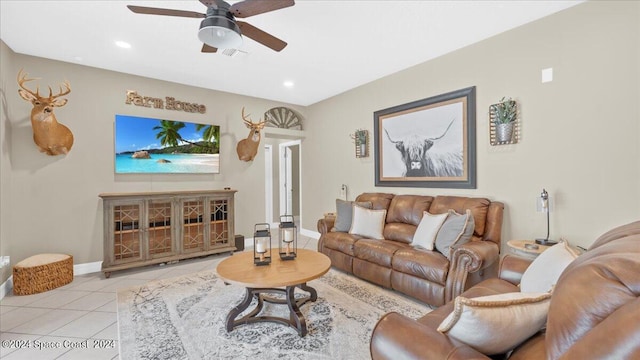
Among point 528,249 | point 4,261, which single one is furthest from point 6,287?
point 528,249

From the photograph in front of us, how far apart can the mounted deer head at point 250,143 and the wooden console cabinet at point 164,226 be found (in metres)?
0.80

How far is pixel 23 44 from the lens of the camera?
3.15 metres

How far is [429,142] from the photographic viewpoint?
367 centimetres

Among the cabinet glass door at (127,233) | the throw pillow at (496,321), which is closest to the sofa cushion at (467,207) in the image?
the throw pillow at (496,321)

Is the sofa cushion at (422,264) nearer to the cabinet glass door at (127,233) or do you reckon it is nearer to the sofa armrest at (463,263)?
the sofa armrest at (463,263)

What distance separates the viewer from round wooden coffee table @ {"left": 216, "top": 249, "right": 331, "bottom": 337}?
2.08 meters

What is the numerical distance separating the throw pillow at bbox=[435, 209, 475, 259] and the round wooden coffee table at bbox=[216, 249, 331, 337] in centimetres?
114

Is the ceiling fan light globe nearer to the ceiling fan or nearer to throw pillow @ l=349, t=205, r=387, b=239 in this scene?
the ceiling fan

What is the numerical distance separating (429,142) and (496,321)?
294cm

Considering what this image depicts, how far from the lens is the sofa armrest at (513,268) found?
1.99 metres

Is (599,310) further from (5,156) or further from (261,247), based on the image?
(5,156)

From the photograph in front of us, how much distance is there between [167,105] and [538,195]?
4899 mm

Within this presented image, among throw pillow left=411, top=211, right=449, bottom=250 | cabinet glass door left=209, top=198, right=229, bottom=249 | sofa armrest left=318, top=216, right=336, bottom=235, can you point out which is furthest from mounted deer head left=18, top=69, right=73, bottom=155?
throw pillow left=411, top=211, right=449, bottom=250

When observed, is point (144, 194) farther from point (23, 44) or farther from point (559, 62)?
point (559, 62)
